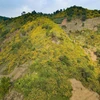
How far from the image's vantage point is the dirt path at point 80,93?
5056 centimetres

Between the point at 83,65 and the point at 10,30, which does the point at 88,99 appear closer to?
the point at 83,65

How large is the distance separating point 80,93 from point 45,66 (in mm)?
9270

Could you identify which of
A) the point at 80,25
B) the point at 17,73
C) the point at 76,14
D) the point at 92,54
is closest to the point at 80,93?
the point at 17,73

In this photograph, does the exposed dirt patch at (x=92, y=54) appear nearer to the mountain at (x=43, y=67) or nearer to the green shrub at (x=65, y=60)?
the mountain at (x=43, y=67)

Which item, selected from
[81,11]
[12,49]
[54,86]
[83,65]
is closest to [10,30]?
[12,49]

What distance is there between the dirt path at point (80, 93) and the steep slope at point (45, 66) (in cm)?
118

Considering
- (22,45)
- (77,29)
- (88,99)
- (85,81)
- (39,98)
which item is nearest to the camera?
(39,98)

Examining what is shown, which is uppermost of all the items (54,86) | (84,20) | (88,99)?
(84,20)

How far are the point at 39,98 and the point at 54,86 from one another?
4263 mm

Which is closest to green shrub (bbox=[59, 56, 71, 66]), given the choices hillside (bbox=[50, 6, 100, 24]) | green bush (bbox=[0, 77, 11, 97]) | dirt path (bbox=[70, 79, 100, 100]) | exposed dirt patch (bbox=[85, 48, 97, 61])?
dirt path (bbox=[70, 79, 100, 100])

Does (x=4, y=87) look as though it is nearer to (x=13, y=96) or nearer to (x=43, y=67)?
(x=13, y=96)

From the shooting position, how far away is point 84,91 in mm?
52594

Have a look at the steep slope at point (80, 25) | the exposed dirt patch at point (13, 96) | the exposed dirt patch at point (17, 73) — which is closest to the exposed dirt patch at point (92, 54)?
the steep slope at point (80, 25)

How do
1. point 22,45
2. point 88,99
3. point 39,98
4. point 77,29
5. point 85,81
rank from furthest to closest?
point 77,29 < point 22,45 < point 85,81 < point 88,99 < point 39,98
